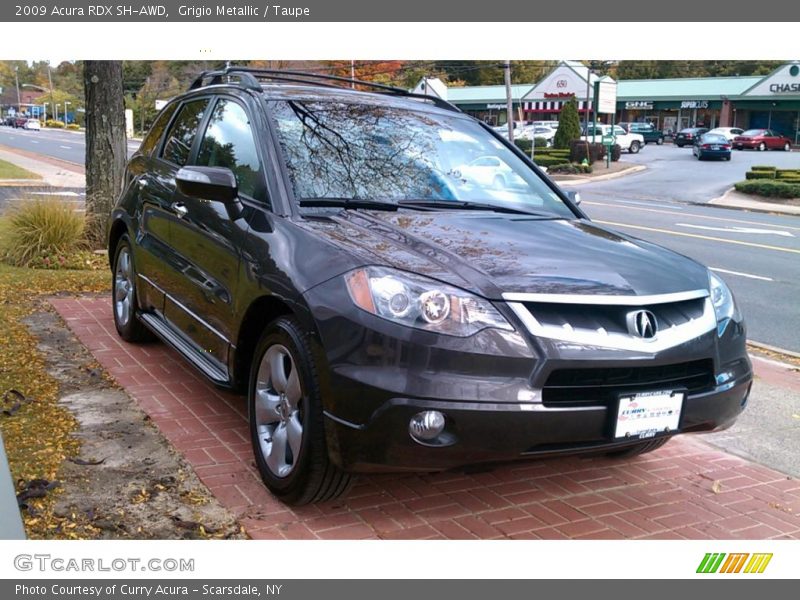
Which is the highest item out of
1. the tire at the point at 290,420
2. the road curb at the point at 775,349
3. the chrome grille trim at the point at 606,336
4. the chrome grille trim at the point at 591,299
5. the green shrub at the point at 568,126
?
the green shrub at the point at 568,126

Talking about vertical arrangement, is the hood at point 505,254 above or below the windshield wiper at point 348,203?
below

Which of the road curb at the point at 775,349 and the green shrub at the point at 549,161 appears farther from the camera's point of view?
the green shrub at the point at 549,161

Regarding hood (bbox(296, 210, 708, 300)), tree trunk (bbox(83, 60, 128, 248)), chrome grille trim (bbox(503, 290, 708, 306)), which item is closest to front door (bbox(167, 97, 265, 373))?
hood (bbox(296, 210, 708, 300))

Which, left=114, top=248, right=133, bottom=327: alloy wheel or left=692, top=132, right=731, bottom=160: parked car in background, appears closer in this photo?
left=114, top=248, right=133, bottom=327: alloy wheel

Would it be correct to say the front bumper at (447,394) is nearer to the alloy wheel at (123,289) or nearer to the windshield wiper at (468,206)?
the windshield wiper at (468,206)

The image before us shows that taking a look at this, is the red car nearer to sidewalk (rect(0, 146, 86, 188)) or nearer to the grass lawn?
sidewalk (rect(0, 146, 86, 188))

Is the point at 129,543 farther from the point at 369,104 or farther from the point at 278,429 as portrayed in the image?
the point at 369,104

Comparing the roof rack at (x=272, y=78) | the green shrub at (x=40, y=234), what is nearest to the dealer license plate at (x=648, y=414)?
the roof rack at (x=272, y=78)

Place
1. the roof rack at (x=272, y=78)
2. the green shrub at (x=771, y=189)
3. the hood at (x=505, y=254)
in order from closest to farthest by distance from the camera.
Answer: the hood at (x=505, y=254)
the roof rack at (x=272, y=78)
the green shrub at (x=771, y=189)

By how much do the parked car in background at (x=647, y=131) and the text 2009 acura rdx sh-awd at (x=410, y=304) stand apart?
181ft

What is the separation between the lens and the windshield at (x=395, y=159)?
4.04 metres

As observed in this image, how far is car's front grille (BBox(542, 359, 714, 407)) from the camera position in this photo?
10.1 ft

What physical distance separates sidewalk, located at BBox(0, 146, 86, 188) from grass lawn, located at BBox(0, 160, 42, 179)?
285mm

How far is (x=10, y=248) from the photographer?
919 centimetres
